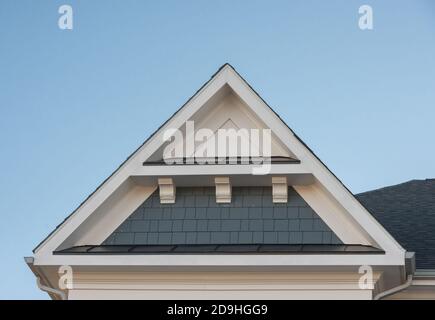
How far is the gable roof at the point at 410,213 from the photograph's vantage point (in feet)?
48.6

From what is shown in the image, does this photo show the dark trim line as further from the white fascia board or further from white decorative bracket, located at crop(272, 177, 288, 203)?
white decorative bracket, located at crop(272, 177, 288, 203)

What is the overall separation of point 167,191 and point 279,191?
1.90 metres

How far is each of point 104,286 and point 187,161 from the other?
2.53 metres

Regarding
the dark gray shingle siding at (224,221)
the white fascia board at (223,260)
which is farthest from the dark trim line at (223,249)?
the dark gray shingle siding at (224,221)

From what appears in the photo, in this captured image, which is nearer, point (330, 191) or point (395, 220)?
point (330, 191)

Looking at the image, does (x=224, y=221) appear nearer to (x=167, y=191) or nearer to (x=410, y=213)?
(x=167, y=191)

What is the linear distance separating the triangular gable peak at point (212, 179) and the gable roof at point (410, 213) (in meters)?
1.88

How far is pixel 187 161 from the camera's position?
13.8 metres

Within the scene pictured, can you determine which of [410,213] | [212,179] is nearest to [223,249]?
[212,179]

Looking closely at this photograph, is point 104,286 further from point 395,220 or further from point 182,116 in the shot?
point 395,220

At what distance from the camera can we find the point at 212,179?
13.6 m

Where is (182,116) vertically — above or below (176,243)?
above
